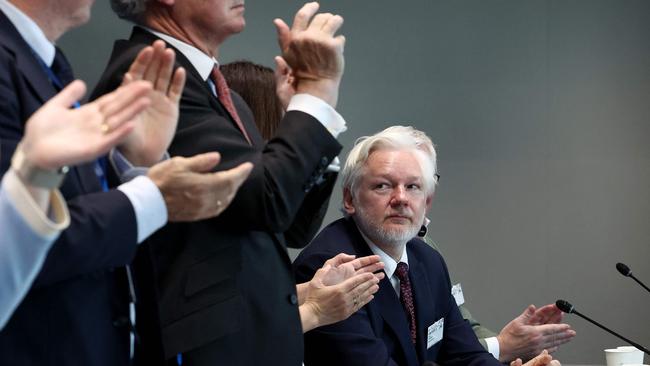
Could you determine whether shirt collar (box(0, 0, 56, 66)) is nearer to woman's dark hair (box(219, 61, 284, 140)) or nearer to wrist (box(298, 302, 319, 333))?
wrist (box(298, 302, 319, 333))

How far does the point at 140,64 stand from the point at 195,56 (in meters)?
0.35

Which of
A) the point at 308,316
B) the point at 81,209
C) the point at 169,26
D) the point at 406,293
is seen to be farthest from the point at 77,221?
the point at 406,293

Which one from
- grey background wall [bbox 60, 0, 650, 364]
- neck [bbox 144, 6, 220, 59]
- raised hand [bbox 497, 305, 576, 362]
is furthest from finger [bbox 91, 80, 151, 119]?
grey background wall [bbox 60, 0, 650, 364]

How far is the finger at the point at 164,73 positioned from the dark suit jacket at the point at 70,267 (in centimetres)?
17

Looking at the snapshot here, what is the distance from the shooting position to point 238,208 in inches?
67.1

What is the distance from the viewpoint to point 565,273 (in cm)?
585

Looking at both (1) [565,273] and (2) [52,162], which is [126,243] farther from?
(1) [565,273]

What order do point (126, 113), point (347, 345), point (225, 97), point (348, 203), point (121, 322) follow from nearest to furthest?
point (126, 113), point (121, 322), point (225, 97), point (347, 345), point (348, 203)

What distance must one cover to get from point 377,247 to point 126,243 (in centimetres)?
173

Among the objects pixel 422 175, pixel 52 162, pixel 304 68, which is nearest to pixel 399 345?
pixel 422 175

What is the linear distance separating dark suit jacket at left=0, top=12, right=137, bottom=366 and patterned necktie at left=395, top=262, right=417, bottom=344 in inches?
58.7

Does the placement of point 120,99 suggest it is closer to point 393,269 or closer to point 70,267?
point 70,267

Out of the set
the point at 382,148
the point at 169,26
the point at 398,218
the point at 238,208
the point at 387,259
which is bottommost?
the point at 387,259

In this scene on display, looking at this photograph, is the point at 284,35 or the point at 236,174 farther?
the point at 284,35
